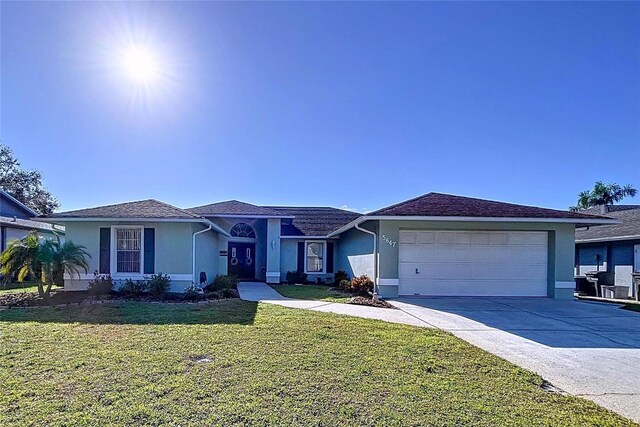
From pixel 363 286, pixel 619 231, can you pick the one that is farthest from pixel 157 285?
pixel 619 231

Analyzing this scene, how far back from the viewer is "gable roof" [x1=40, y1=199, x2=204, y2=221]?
12953mm

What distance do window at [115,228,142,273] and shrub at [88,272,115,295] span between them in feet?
1.47

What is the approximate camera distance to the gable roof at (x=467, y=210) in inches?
513

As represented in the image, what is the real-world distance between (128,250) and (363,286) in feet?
27.5

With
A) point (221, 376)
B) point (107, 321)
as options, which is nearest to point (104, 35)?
point (107, 321)

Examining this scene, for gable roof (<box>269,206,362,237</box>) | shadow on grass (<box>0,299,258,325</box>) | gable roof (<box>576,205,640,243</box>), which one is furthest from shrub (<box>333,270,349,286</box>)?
gable roof (<box>576,205,640,243</box>)

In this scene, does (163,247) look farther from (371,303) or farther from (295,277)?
(295,277)

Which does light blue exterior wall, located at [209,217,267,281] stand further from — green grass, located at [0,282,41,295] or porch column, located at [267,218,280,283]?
green grass, located at [0,282,41,295]

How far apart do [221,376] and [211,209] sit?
16609 mm

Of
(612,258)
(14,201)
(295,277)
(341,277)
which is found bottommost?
(295,277)

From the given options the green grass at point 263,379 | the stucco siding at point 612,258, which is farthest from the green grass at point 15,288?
the stucco siding at point 612,258

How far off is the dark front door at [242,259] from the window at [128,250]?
8.16 metres

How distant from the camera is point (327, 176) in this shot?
23016 mm

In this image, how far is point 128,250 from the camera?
44.4ft
